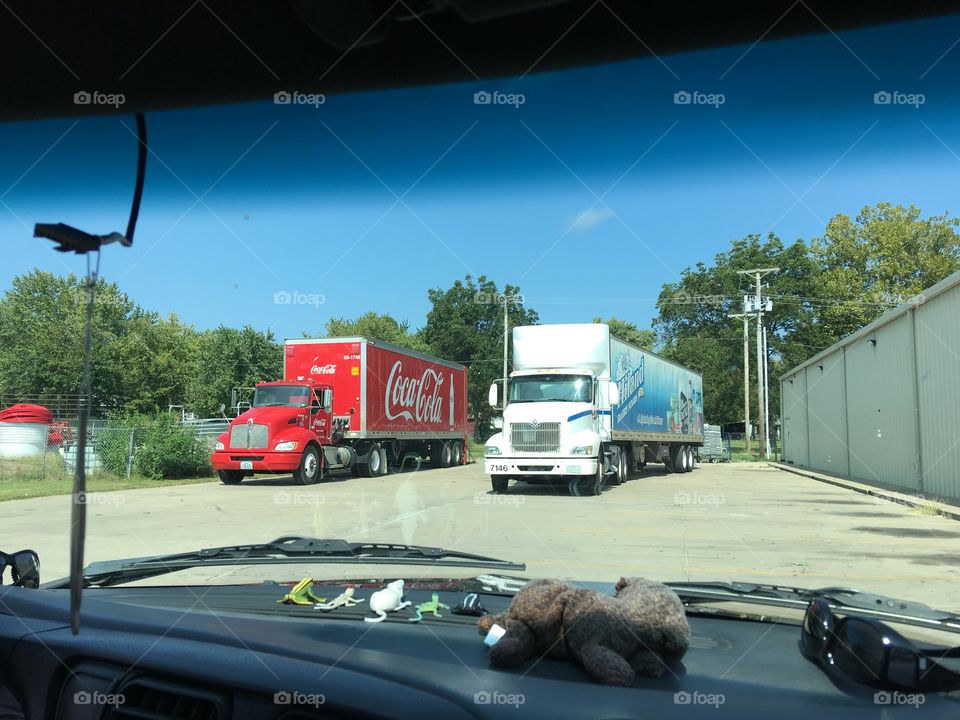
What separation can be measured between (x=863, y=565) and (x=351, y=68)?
7175mm

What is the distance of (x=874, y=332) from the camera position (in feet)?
76.5

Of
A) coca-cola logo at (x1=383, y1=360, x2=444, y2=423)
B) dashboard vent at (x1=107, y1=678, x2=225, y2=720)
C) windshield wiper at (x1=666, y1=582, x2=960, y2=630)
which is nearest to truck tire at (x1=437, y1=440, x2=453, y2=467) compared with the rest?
coca-cola logo at (x1=383, y1=360, x2=444, y2=423)

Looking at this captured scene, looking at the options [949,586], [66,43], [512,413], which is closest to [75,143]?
[66,43]

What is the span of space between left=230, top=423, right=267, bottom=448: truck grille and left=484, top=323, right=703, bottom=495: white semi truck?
6164 mm

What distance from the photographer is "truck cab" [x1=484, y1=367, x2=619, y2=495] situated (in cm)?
1700

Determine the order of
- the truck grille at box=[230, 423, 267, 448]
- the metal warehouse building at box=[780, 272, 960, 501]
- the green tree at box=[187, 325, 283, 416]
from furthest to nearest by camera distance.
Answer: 1. the truck grille at box=[230, 423, 267, 448]
2. the metal warehouse building at box=[780, 272, 960, 501]
3. the green tree at box=[187, 325, 283, 416]

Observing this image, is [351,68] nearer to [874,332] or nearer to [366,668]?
[366,668]

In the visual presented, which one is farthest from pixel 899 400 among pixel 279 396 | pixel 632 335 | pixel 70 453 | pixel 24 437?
pixel 70 453

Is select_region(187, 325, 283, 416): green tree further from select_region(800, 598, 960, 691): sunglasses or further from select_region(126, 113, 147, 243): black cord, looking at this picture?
select_region(800, 598, 960, 691): sunglasses

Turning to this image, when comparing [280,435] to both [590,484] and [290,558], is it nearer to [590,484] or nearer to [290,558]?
[590,484]

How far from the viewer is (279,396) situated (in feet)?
67.2

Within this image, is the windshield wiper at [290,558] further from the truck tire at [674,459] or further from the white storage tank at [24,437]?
the truck tire at [674,459]

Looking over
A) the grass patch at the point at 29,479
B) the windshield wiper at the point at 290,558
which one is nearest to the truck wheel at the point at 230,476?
the grass patch at the point at 29,479

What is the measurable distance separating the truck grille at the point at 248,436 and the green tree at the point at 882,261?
29.0 metres
